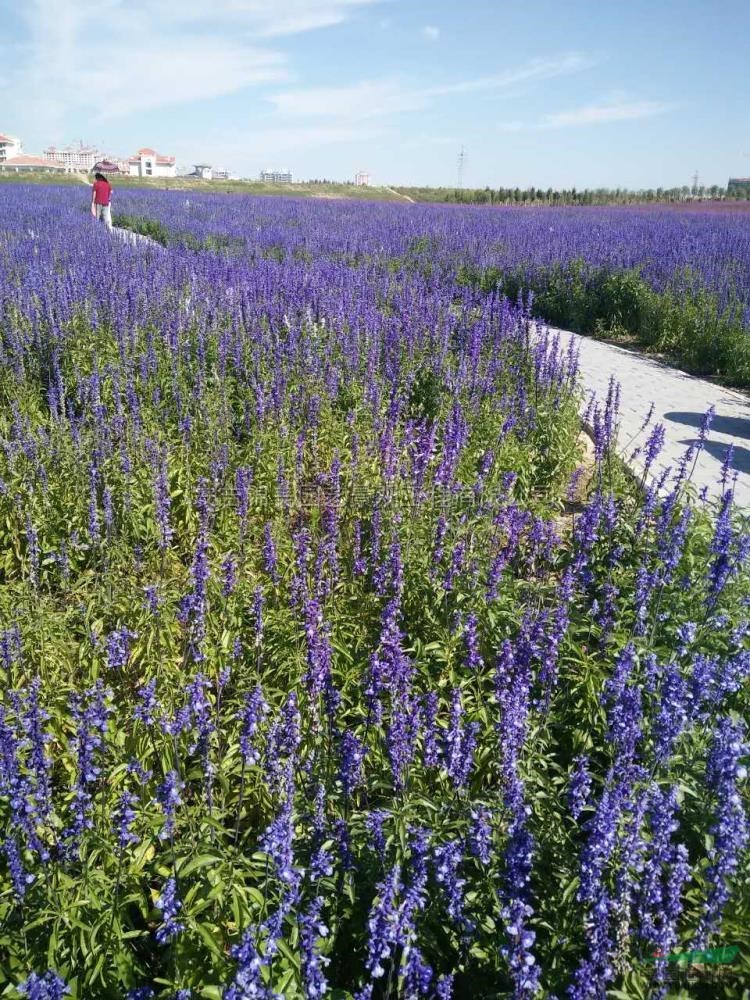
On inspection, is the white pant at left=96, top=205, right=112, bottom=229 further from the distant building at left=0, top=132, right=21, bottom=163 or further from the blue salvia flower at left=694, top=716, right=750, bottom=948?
the distant building at left=0, top=132, right=21, bottom=163

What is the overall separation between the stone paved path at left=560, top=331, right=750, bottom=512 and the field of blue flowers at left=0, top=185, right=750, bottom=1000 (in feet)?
2.88

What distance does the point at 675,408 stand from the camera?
29.1 feet

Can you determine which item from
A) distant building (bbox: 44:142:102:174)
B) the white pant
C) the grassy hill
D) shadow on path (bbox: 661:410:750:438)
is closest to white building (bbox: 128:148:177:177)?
distant building (bbox: 44:142:102:174)

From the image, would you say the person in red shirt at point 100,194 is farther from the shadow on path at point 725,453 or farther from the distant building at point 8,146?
the distant building at point 8,146

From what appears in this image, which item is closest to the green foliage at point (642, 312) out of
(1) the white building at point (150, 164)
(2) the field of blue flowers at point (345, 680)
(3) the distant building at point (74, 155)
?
(2) the field of blue flowers at point (345, 680)

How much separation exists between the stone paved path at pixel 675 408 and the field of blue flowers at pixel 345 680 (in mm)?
878

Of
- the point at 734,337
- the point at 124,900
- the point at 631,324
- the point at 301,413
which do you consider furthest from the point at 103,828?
the point at 631,324

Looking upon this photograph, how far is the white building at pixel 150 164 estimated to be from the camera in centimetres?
14125

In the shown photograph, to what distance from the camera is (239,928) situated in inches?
90.8

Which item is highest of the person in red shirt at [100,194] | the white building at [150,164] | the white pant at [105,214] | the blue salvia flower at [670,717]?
the white building at [150,164]

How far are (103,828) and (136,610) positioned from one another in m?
1.54

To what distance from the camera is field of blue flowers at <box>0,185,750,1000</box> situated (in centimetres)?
214

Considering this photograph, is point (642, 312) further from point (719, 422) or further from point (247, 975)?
point (247, 975)

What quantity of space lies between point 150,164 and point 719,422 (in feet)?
526
